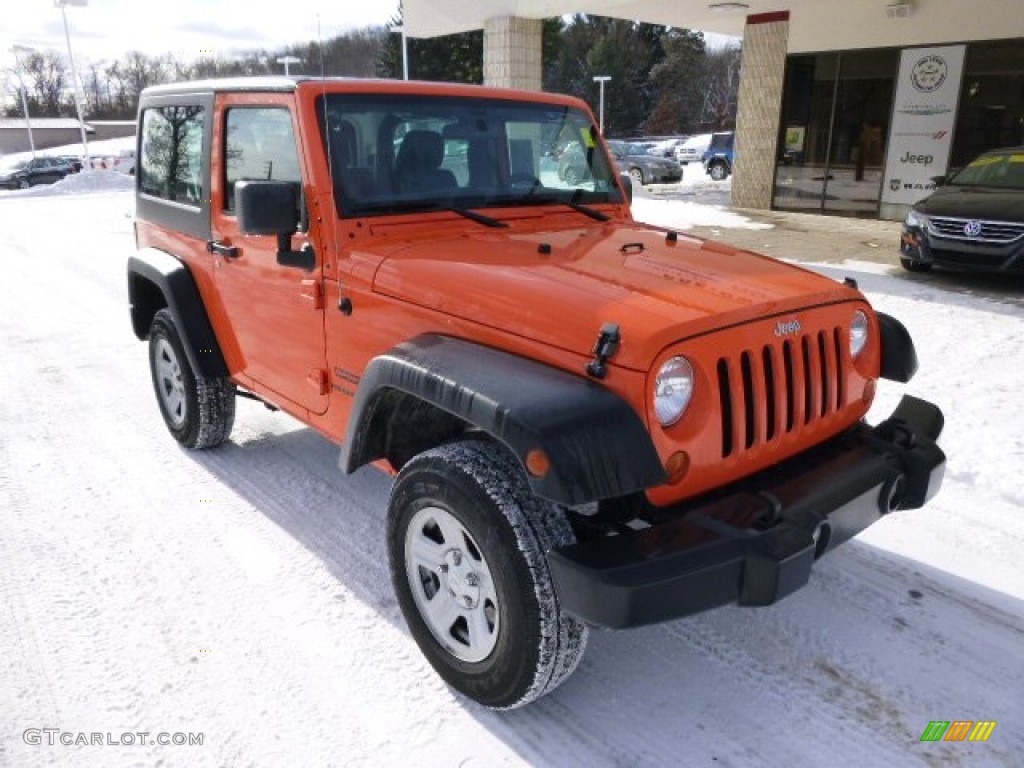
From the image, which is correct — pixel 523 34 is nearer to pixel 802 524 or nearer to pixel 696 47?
pixel 802 524

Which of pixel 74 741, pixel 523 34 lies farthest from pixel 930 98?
pixel 74 741

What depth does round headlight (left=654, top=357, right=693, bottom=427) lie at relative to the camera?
7.30ft

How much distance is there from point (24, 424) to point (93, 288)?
14.7 feet

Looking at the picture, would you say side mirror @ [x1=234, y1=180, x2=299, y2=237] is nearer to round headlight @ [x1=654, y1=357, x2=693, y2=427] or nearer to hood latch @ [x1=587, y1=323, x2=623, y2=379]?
hood latch @ [x1=587, y1=323, x2=623, y2=379]

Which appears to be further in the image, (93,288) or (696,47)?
(696,47)

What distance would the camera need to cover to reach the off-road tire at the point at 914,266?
910cm

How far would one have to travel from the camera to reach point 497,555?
7.47 ft

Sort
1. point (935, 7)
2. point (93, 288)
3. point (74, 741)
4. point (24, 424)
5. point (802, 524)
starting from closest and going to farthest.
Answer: point (802, 524) → point (74, 741) → point (24, 424) → point (93, 288) → point (935, 7)

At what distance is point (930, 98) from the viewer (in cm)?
1372

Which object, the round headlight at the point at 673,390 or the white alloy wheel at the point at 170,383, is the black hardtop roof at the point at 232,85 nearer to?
the white alloy wheel at the point at 170,383

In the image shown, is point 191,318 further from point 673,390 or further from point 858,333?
point 858,333

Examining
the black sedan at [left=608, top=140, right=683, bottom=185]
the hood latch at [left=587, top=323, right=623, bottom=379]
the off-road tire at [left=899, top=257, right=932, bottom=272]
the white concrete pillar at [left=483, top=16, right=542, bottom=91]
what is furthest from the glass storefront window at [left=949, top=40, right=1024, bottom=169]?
the hood latch at [left=587, top=323, right=623, bottom=379]

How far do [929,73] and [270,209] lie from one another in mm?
14056

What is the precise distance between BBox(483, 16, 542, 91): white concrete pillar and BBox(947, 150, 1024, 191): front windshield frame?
8602 millimetres
